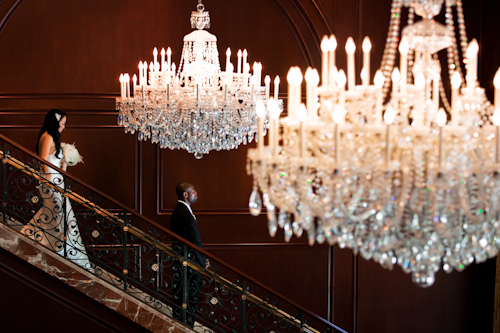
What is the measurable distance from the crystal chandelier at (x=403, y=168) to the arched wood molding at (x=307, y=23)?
3970 millimetres

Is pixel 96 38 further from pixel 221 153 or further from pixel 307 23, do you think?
pixel 307 23

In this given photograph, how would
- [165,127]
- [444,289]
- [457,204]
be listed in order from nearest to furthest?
[457,204] < [165,127] < [444,289]

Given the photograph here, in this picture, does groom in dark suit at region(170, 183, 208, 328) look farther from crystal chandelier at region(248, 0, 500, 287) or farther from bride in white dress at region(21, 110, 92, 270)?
crystal chandelier at region(248, 0, 500, 287)

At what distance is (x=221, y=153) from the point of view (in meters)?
6.57

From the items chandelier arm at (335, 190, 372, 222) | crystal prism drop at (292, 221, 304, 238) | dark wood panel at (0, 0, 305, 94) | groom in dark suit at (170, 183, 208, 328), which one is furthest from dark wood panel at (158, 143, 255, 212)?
chandelier arm at (335, 190, 372, 222)

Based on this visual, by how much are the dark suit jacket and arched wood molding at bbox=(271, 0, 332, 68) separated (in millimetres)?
2567

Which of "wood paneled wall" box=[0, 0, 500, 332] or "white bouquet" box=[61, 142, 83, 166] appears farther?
"wood paneled wall" box=[0, 0, 500, 332]

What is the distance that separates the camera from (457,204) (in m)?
2.30

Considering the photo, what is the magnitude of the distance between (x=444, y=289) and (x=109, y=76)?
196 inches

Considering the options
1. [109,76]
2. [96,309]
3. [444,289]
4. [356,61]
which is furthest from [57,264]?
[444,289]

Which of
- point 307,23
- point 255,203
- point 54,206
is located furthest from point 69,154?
point 255,203

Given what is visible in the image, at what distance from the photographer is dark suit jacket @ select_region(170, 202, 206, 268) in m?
5.13

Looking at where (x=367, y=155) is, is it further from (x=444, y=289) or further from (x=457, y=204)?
(x=444, y=289)

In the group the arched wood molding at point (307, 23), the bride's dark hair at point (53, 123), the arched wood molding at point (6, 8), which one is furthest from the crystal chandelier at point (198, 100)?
the arched wood molding at point (6, 8)
